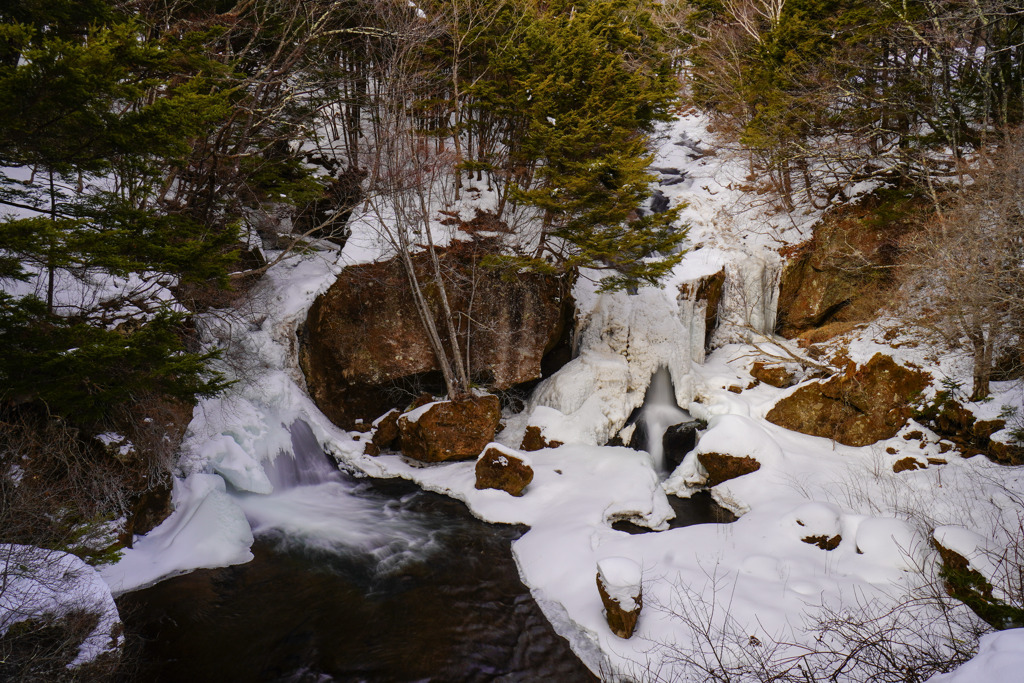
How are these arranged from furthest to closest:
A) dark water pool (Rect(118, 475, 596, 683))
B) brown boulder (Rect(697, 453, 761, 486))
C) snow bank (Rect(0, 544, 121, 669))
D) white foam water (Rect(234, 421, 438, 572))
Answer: brown boulder (Rect(697, 453, 761, 486))
white foam water (Rect(234, 421, 438, 572))
dark water pool (Rect(118, 475, 596, 683))
snow bank (Rect(0, 544, 121, 669))

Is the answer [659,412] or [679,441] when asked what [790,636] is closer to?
[679,441]

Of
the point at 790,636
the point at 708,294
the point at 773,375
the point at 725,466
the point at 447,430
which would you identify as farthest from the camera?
the point at 708,294

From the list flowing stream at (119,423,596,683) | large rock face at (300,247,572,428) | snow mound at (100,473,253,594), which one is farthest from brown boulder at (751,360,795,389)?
snow mound at (100,473,253,594)

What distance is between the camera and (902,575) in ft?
20.6

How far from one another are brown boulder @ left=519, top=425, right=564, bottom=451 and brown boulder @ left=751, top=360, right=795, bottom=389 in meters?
5.35

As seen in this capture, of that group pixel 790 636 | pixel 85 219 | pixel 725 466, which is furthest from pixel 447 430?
pixel 85 219

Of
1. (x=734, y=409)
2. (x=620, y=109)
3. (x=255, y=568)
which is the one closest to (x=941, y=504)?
(x=734, y=409)

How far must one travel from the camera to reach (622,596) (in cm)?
584

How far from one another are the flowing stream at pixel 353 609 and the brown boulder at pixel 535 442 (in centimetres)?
255

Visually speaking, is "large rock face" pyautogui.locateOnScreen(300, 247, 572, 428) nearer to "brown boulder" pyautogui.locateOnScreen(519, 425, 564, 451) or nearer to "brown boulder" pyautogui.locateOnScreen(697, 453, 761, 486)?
"brown boulder" pyautogui.locateOnScreen(519, 425, 564, 451)

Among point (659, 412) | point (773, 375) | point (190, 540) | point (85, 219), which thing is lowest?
point (190, 540)

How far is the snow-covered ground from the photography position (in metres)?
6.07

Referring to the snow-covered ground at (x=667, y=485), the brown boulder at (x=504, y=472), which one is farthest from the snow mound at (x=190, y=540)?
the brown boulder at (x=504, y=472)

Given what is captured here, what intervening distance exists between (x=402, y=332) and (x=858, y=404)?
33.0 ft
